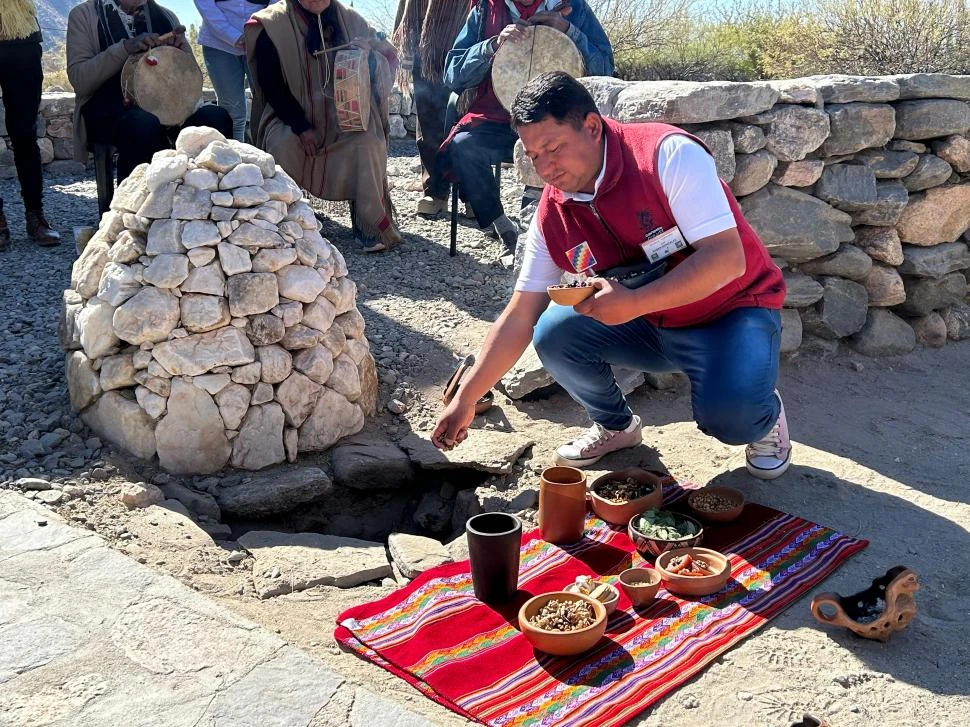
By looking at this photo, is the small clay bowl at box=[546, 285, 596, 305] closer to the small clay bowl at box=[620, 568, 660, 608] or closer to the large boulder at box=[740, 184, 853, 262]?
the small clay bowl at box=[620, 568, 660, 608]

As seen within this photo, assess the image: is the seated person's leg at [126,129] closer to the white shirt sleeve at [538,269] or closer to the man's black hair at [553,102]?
the white shirt sleeve at [538,269]

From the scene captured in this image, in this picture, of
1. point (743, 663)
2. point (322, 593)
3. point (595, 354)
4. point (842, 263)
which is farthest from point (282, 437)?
point (842, 263)

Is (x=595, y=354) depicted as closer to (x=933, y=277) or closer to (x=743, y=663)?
(x=743, y=663)

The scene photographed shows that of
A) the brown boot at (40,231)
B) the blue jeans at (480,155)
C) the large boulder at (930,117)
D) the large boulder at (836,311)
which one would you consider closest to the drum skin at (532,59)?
the blue jeans at (480,155)

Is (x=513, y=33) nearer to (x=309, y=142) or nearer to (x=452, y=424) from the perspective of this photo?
(x=309, y=142)

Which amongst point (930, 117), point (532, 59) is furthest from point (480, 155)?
point (930, 117)

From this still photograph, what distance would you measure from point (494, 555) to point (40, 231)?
4644mm

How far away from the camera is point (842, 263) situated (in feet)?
14.0

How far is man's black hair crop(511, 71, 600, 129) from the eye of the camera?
8.65 feet

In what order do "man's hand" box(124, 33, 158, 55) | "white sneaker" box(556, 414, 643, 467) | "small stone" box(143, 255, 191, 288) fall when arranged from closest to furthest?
"small stone" box(143, 255, 191, 288) < "white sneaker" box(556, 414, 643, 467) < "man's hand" box(124, 33, 158, 55)

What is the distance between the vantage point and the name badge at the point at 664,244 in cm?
278

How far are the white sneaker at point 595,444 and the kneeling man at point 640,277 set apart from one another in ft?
0.62

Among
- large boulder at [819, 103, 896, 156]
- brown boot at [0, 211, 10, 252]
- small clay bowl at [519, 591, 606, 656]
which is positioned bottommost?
small clay bowl at [519, 591, 606, 656]

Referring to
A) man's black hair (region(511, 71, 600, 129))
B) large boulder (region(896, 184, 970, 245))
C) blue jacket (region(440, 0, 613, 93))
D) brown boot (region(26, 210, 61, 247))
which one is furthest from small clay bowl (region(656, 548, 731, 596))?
brown boot (region(26, 210, 61, 247))
